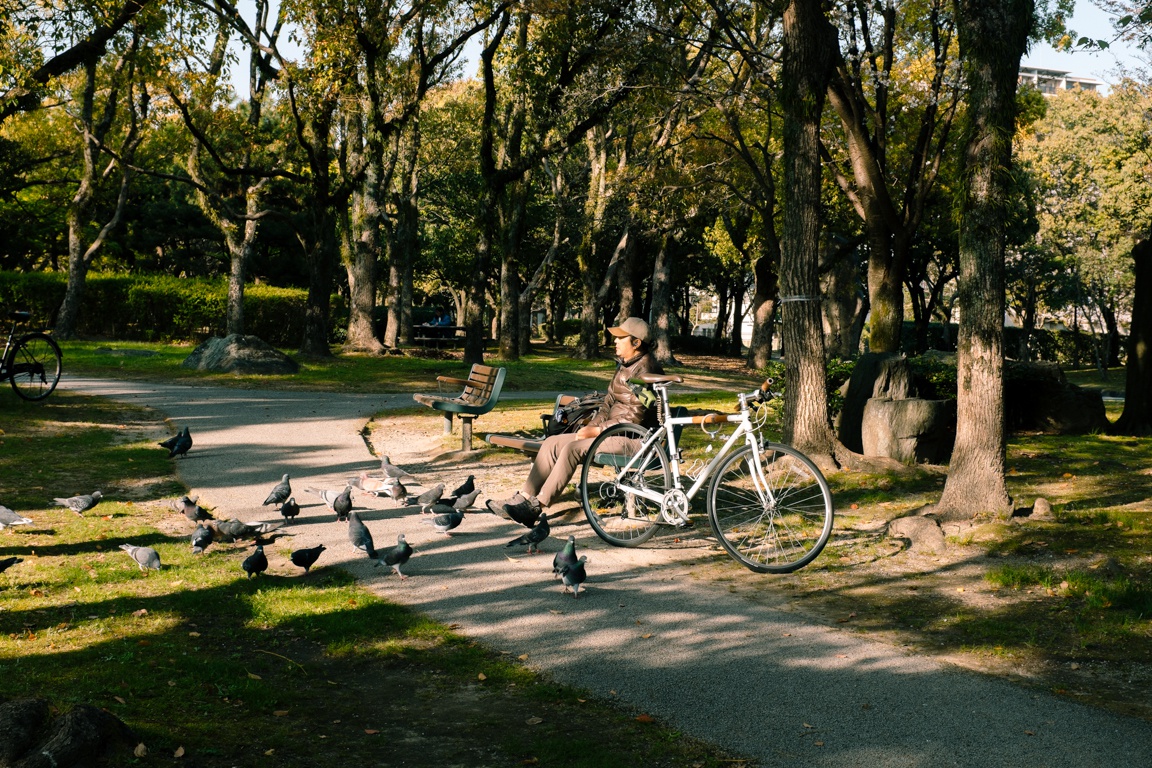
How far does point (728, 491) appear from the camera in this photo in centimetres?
692

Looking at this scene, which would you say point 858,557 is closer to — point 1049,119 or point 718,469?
point 718,469

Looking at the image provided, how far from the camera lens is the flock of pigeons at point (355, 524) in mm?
6406

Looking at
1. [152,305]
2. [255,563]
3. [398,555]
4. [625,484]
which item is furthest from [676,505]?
[152,305]

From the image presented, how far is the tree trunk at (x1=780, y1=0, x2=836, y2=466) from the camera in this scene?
34.8 ft

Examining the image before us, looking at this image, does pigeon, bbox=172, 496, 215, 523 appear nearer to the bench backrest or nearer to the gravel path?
the gravel path

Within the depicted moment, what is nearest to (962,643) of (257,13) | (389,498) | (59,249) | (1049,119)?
(389,498)

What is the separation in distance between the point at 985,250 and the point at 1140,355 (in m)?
7.98

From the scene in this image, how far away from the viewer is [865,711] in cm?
445

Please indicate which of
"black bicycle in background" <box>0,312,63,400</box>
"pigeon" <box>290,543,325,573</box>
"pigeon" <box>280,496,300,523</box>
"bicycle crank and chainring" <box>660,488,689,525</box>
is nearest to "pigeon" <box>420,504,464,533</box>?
"pigeon" <box>280,496,300,523</box>

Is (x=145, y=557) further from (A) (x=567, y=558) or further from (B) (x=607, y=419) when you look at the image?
(B) (x=607, y=419)

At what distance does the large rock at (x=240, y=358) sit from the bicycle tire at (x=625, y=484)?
47.1 ft

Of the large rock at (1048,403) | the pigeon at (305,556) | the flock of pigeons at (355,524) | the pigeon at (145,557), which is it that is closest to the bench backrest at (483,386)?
the flock of pigeons at (355,524)

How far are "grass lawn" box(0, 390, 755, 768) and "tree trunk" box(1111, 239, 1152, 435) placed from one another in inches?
486

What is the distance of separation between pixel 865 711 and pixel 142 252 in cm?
4051
